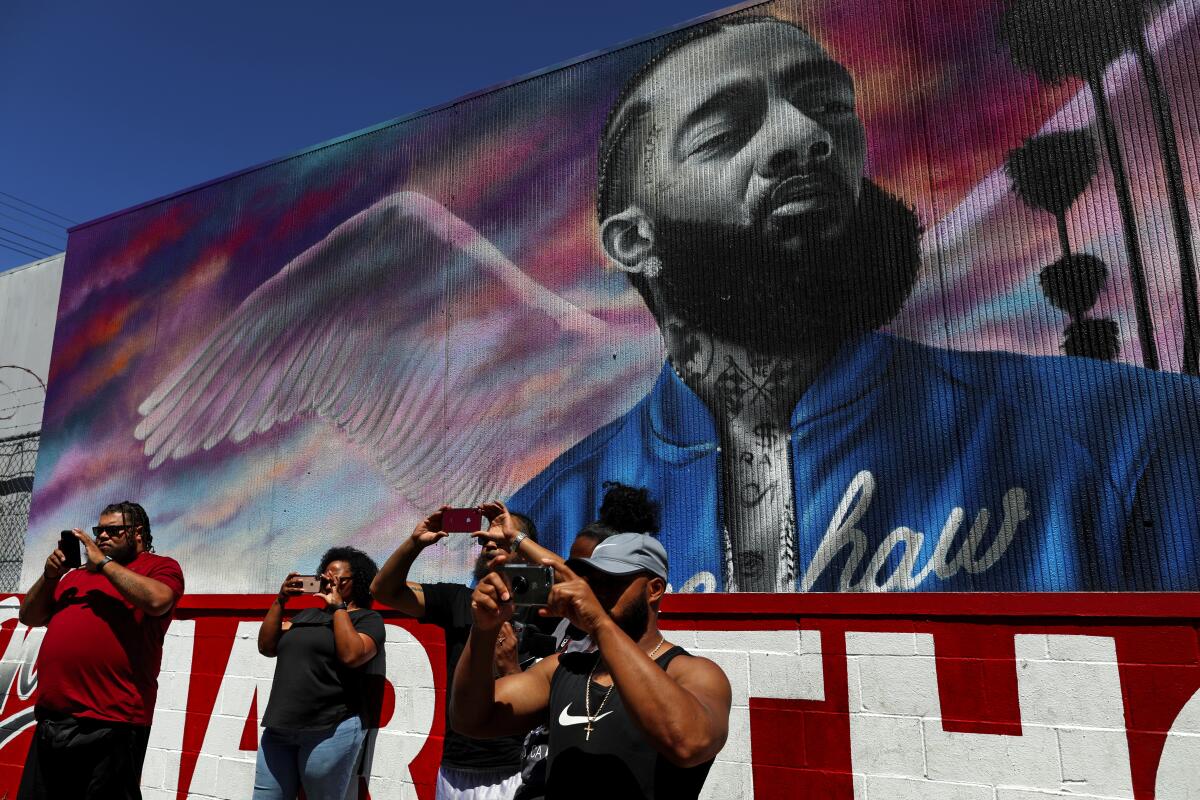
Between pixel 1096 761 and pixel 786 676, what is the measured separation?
140cm

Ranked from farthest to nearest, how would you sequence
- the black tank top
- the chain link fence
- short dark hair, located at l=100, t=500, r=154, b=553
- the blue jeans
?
the chain link fence → short dark hair, located at l=100, t=500, r=154, b=553 → the blue jeans → the black tank top

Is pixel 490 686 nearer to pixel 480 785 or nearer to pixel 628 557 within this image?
pixel 628 557

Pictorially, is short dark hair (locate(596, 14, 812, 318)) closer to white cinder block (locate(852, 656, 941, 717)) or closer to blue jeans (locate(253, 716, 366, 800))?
white cinder block (locate(852, 656, 941, 717))

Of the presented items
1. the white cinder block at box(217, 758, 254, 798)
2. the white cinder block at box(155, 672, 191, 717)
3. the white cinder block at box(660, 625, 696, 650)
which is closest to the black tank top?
the white cinder block at box(660, 625, 696, 650)

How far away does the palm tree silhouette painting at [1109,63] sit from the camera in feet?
16.6

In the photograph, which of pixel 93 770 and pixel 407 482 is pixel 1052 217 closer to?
pixel 407 482

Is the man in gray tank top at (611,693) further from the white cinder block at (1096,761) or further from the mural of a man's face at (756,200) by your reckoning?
the mural of a man's face at (756,200)

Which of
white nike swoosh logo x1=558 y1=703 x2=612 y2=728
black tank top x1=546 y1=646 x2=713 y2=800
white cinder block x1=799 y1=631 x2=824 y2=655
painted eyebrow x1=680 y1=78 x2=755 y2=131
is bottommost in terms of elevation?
black tank top x1=546 y1=646 x2=713 y2=800

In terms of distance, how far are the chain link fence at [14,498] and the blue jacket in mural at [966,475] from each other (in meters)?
6.87

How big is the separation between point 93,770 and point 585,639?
123 inches

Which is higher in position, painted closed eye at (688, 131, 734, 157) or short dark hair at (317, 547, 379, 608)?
painted closed eye at (688, 131, 734, 157)

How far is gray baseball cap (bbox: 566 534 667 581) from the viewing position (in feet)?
7.95

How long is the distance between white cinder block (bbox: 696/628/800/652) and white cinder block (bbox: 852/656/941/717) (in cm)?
35

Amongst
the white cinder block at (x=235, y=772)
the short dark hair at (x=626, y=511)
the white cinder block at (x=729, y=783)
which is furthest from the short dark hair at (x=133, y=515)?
the white cinder block at (x=729, y=783)
